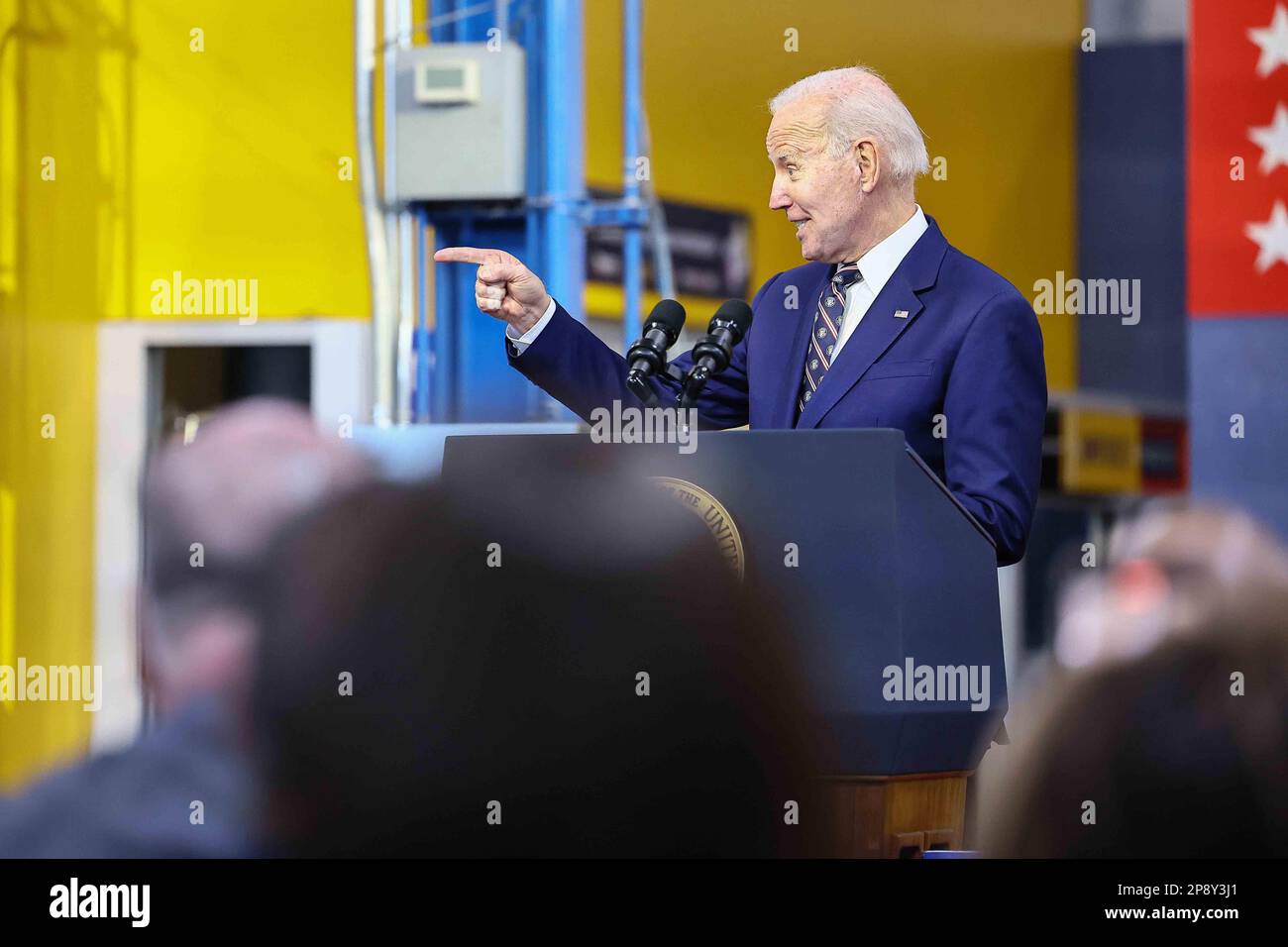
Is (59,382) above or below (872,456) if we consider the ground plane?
above

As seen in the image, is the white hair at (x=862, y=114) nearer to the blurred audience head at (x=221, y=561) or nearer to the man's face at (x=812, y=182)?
the man's face at (x=812, y=182)

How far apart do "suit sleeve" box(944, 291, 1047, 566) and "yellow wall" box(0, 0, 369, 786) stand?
3.10 m

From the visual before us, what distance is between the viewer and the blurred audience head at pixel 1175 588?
110 cm

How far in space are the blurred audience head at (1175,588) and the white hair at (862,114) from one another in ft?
2.26

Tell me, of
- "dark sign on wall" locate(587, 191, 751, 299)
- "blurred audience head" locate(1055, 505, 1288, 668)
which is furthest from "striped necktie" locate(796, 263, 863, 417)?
"dark sign on wall" locate(587, 191, 751, 299)

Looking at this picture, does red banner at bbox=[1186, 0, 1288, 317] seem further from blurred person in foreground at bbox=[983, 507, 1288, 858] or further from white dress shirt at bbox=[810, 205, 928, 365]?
blurred person in foreground at bbox=[983, 507, 1288, 858]

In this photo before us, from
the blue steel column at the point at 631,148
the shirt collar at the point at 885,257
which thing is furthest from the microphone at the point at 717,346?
the blue steel column at the point at 631,148

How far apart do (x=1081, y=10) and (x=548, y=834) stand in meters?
6.50

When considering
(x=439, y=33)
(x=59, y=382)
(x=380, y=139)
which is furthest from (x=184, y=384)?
(x=439, y=33)

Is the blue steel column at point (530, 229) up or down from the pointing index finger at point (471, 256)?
up

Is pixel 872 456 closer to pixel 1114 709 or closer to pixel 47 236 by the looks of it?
pixel 1114 709

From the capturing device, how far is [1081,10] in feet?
24.5

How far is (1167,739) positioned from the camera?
43.1 inches

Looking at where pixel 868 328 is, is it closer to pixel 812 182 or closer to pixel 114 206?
pixel 812 182
